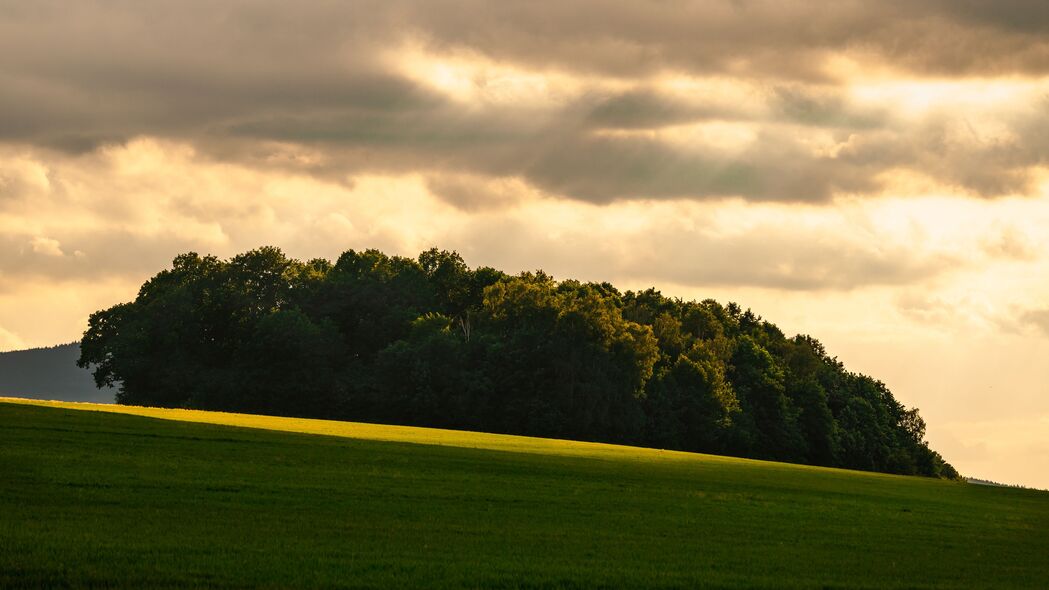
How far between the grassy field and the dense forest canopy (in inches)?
2528

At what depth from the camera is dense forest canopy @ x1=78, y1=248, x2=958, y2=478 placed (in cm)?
12862

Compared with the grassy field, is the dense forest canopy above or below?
above

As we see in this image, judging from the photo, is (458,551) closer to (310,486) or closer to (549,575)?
(549,575)

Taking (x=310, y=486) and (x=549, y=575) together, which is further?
(x=310, y=486)

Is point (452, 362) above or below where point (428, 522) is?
above

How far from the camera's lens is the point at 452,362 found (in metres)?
128

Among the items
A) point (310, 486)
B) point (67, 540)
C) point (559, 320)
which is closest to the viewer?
point (67, 540)

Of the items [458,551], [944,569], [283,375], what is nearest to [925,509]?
[944,569]

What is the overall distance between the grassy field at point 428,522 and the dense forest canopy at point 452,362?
64.2 m

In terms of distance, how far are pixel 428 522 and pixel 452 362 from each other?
3699 inches

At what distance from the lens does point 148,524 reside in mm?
29672

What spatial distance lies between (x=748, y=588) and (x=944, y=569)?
8443 millimetres

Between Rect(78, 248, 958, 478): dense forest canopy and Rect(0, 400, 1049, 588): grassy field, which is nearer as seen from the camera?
Rect(0, 400, 1049, 588): grassy field

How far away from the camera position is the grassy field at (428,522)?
82.4ft
